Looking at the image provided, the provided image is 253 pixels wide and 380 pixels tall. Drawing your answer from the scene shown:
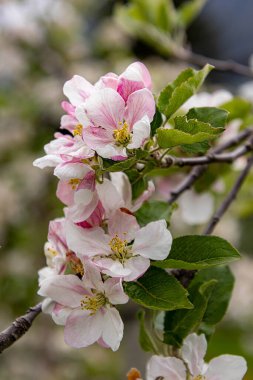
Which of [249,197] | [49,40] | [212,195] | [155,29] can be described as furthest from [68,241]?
[49,40]

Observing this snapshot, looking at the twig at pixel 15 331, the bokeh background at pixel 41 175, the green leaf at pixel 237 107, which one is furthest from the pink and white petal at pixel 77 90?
the bokeh background at pixel 41 175

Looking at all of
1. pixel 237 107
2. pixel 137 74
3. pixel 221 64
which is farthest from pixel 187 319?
pixel 221 64

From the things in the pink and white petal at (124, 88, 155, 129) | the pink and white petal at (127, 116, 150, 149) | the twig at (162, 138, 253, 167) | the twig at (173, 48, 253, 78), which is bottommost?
the twig at (162, 138, 253, 167)

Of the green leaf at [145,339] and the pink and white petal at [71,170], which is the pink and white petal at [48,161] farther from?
the green leaf at [145,339]

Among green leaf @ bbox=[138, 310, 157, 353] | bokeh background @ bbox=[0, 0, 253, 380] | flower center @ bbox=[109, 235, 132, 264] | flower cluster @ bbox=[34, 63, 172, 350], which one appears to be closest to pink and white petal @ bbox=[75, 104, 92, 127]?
flower cluster @ bbox=[34, 63, 172, 350]

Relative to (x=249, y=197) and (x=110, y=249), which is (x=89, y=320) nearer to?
(x=110, y=249)

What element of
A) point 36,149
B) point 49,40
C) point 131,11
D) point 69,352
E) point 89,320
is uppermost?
point 131,11

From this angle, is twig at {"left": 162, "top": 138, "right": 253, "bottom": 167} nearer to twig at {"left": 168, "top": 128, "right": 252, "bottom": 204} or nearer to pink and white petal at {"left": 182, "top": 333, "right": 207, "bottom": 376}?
twig at {"left": 168, "top": 128, "right": 252, "bottom": 204}
